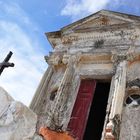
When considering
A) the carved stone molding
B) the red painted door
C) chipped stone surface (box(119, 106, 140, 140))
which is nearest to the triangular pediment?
the carved stone molding

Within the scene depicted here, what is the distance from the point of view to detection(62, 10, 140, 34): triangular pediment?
12.1m

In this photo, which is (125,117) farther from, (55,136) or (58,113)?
(55,136)

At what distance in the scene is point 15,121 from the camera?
2.54m

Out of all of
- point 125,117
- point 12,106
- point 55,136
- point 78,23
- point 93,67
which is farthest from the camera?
point 78,23

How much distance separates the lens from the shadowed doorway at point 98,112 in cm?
1209

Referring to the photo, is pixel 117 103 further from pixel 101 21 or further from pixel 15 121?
pixel 15 121

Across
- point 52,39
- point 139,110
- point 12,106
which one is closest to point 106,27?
point 52,39

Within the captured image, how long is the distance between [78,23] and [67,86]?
3990 mm

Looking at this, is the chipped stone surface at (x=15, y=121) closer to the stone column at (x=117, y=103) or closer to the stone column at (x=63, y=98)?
the stone column at (x=117, y=103)

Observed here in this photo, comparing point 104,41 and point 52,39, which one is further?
point 52,39

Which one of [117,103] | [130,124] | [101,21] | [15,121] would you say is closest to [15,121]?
[15,121]

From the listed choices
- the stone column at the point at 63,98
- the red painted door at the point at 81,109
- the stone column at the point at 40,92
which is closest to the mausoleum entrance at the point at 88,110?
the red painted door at the point at 81,109

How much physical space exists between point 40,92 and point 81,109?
7.57ft

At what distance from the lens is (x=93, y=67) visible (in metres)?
11.8
